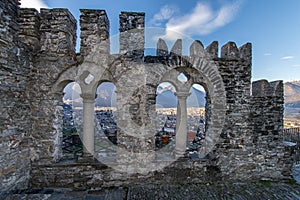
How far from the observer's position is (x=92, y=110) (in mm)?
4422

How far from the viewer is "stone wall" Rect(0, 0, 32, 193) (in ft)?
11.1

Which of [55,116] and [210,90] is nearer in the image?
[55,116]

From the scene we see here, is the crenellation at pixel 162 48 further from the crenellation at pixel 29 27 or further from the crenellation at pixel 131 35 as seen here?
the crenellation at pixel 29 27

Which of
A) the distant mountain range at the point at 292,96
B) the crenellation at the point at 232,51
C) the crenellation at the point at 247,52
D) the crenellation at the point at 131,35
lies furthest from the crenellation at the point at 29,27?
the distant mountain range at the point at 292,96

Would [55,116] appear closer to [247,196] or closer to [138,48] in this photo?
[138,48]

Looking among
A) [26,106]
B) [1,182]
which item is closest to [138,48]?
[26,106]

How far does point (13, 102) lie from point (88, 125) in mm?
1593

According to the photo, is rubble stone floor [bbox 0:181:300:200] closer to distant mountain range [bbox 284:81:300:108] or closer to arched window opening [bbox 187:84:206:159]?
arched window opening [bbox 187:84:206:159]

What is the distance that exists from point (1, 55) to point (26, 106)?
1.23 m

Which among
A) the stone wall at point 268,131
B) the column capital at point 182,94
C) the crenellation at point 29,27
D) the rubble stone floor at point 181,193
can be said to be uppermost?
the crenellation at point 29,27

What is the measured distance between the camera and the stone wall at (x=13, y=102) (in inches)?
133

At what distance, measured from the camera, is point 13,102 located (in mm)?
3674

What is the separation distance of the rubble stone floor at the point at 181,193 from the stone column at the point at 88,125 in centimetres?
95

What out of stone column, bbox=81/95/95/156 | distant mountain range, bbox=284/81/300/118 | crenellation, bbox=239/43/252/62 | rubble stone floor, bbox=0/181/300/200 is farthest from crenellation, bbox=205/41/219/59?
distant mountain range, bbox=284/81/300/118
